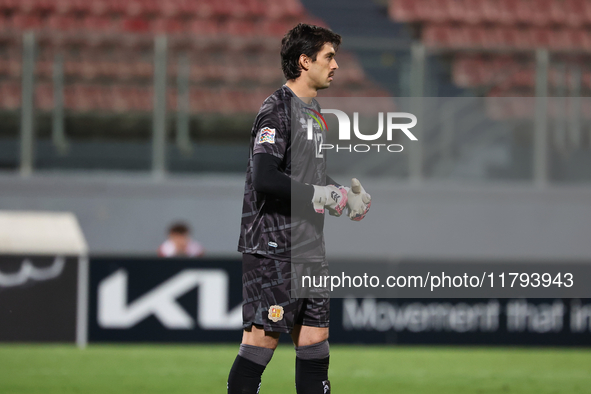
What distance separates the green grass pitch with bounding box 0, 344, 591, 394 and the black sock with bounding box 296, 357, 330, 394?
2047 millimetres

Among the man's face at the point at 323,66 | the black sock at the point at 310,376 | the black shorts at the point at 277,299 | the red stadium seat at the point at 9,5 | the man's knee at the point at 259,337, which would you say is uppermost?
the red stadium seat at the point at 9,5

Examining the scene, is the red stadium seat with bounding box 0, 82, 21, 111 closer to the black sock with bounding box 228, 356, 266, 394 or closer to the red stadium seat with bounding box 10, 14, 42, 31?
the red stadium seat with bounding box 10, 14, 42, 31

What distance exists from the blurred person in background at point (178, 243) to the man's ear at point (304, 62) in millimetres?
4339

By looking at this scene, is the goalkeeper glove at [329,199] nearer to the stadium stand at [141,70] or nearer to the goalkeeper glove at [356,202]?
the goalkeeper glove at [356,202]

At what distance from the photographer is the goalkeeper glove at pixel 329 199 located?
274 cm

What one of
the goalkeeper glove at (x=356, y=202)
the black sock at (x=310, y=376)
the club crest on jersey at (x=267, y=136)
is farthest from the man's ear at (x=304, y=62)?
the black sock at (x=310, y=376)

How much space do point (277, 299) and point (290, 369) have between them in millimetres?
3207

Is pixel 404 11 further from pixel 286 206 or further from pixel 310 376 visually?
pixel 310 376

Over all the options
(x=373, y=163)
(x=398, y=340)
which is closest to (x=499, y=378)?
(x=398, y=340)

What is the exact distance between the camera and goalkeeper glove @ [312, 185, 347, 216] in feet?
9.00

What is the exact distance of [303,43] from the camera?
112 inches

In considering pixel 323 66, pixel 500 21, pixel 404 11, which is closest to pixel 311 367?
pixel 323 66

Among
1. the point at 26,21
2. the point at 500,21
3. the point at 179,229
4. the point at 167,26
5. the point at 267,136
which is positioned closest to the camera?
the point at 267,136

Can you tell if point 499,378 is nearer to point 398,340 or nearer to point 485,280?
point 485,280
